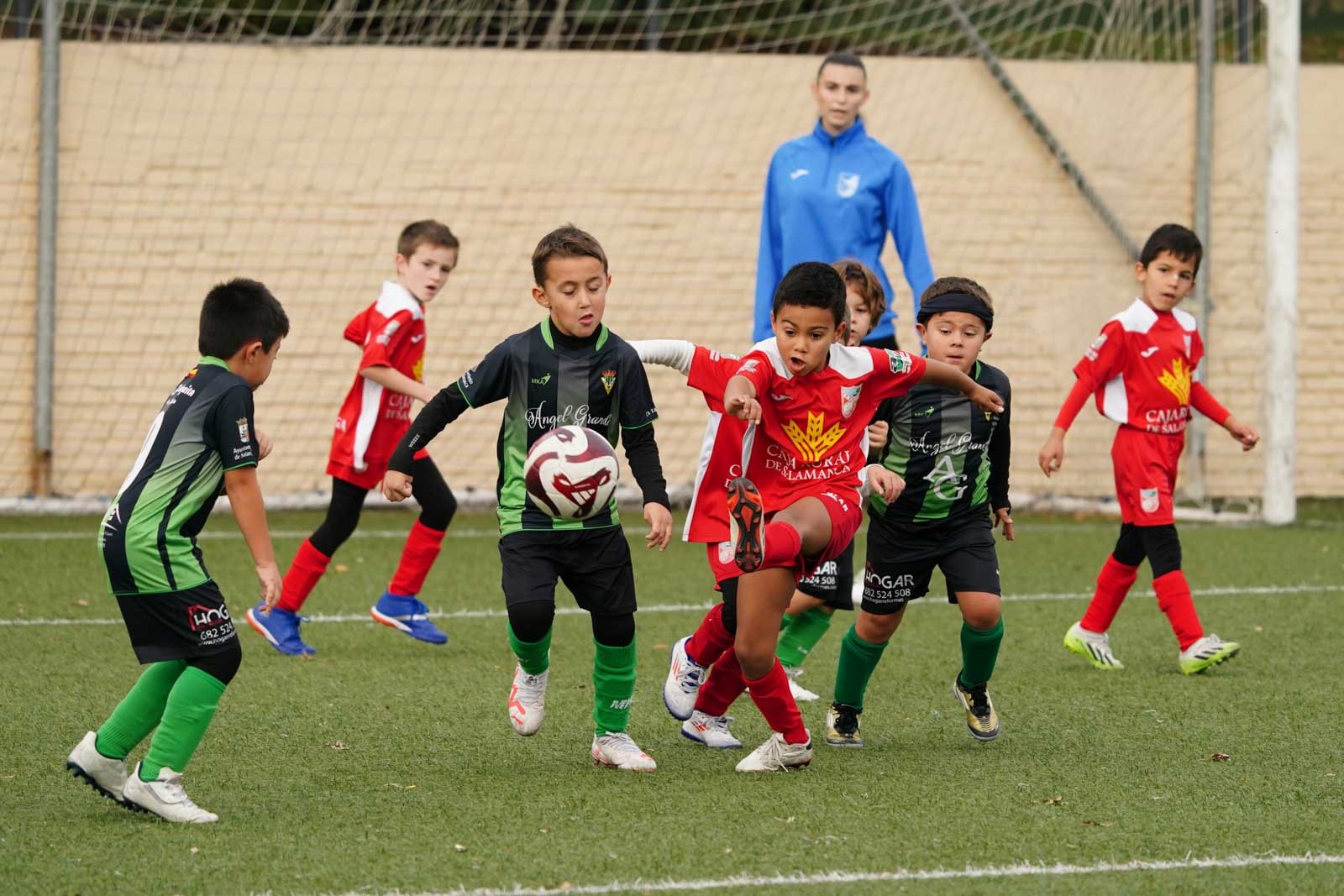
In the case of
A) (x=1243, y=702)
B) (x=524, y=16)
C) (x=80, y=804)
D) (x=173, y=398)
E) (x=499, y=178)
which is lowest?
(x=80, y=804)

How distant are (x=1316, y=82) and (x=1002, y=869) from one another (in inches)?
395

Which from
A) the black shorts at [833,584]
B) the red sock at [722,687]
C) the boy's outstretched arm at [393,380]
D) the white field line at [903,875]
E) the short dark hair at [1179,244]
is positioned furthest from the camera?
the boy's outstretched arm at [393,380]

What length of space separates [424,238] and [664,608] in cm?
206

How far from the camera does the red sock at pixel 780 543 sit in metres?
4.61

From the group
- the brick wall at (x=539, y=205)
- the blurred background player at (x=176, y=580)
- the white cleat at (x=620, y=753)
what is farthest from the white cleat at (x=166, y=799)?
the brick wall at (x=539, y=205)

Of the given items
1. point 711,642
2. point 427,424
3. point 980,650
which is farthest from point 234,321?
point 980,650

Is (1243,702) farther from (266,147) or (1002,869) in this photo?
(266,147)

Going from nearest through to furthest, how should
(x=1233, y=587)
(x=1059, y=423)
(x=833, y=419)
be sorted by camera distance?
(x=833, y=419)
(x=1059, y=423)
(x=1233, y=587)

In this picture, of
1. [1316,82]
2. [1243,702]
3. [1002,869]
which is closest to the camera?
[1002,869]

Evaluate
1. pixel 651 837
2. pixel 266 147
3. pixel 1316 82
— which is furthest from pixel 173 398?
pixel 1316 82

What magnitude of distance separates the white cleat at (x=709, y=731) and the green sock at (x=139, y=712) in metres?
1.57

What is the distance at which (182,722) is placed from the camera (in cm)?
424

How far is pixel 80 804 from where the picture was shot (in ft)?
14.4

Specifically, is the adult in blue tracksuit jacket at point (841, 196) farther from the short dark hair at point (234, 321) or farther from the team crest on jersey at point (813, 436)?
the short dark hair at point (234, 321)
